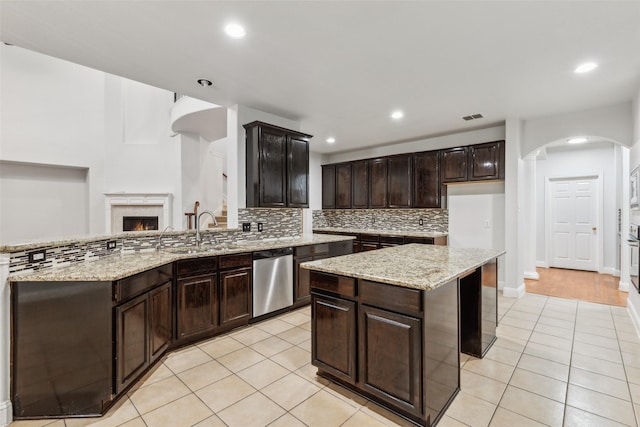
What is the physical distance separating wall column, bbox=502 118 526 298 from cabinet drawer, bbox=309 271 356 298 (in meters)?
3.55

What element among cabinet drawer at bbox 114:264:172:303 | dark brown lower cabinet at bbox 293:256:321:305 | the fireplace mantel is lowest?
dark brown lower cabinet at bbox 293:256:321:305

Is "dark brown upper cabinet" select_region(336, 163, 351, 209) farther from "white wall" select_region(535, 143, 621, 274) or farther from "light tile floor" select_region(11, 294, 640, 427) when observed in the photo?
"white wall" select_region(535, 143, 621, 274)

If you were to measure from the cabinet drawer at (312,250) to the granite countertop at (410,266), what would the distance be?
1.35m

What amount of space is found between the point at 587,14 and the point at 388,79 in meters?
1.58

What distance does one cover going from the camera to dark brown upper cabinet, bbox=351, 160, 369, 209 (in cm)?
625

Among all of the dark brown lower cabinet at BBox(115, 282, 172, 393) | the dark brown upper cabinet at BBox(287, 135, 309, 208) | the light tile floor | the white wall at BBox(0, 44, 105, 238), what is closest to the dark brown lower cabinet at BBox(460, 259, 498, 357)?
the light tile floor

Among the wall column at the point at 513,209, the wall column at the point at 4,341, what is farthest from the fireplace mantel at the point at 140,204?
the wall column at the point at 513,209

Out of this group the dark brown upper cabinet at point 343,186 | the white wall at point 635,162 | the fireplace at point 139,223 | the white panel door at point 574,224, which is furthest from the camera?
the fireplace at point 139,223

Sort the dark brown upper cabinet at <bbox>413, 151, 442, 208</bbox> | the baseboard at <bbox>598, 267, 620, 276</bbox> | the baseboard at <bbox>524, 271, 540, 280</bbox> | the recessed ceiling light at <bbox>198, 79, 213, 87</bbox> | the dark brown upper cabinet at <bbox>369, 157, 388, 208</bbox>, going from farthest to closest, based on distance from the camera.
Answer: the dark brown upper cabinet at <bbox>369, 157, 388, 208</bbox>
the baseboard at <bbox>598, 267, 620, 276</bbox>
the baseboard at <bbox>524, 271, 540, 280</bbox>
the dark brown upper cabinet at <bbox>413, 151, 442, 208</bbox>
the recessed ceiling light at <bbox>198, 79, 213, 87</bbox>

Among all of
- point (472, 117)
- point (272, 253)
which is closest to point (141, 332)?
point (272, 253)

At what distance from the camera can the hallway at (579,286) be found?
172 inches

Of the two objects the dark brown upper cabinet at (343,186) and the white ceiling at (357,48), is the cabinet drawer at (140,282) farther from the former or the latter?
the dark brown upper cabinet at (343,186)

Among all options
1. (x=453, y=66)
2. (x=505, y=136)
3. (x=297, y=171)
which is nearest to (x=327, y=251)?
(x=297, y=171)

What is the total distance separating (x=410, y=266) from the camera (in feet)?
7.00
